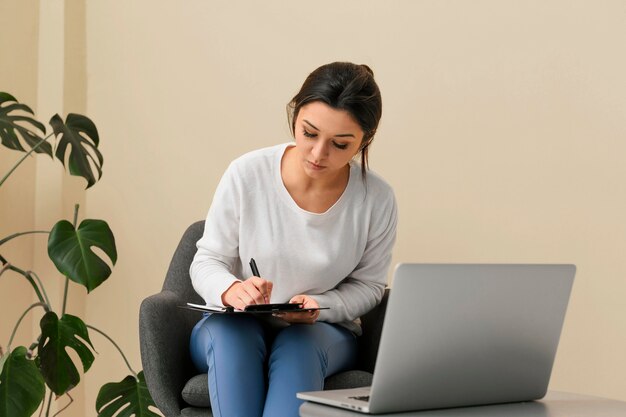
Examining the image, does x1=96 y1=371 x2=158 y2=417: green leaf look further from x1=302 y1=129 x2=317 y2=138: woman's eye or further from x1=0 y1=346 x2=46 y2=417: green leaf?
x1=302 y1=129 x2=317 y2=138: woman's eye

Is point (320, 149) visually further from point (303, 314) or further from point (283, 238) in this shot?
point (303, 314)

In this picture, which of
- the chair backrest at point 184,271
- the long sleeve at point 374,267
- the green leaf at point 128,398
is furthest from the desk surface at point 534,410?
the green leaf at point 128,398

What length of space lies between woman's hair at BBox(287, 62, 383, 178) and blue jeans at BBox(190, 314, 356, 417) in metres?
0.49

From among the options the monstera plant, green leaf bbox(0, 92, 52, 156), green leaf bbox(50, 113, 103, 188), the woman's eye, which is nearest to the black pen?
the woman's eye

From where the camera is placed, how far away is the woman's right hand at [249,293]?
1.74 meters

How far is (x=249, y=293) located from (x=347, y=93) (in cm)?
50

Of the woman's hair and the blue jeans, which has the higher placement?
the woman's hair

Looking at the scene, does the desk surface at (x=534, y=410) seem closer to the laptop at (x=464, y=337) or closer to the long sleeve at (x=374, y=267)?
the laptop at (x=464, y=337)

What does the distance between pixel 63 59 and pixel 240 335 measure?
5.38ft

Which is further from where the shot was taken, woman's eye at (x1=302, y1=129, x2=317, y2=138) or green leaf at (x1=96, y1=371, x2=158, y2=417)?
green leaf at (x1=96, y1=371, x2=158, y2=417)

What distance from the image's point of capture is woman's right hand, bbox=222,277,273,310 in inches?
68.3

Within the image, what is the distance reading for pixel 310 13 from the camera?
2869mm

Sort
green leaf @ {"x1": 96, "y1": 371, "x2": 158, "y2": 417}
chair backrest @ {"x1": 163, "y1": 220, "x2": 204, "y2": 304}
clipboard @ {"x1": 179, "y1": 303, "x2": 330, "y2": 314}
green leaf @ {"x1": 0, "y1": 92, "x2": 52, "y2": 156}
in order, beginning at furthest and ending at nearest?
green leaf @ {"x1": 0, "y1": 92, "x2": 52, "y2": 156}
green leaf @ {"x1": 96, "y1": 371, "x2": 158, "y2": 417}
chair backrest @ {"x1": 163, "y1": 220, "x2": 204, "y2": 304}
clipboard @ {"x1": 179, "y1": 303, "x2": 330, "y2": 314}

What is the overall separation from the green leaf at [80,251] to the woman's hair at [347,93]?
0.86m
